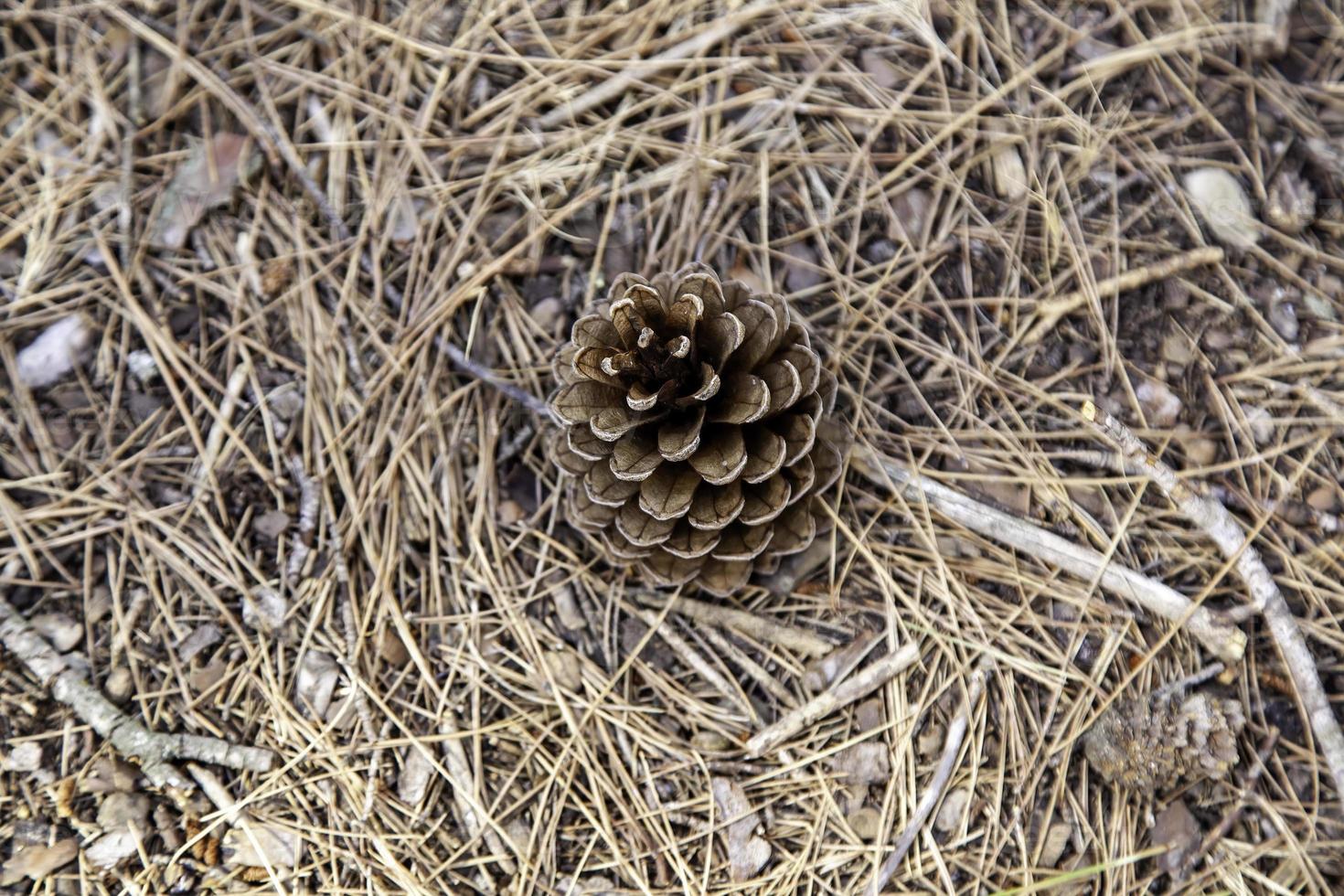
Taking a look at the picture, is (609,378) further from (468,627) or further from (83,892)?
(83,892)

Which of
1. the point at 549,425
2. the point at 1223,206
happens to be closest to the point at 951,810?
the point at 549,425

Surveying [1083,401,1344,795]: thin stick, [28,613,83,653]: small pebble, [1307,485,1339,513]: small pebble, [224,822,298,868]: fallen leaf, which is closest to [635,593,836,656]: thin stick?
[1083,401,1344,795]: thin stick

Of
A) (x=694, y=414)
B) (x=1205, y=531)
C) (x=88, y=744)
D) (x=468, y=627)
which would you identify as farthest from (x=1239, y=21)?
(x=88, y=744)

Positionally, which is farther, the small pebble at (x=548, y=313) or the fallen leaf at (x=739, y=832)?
the small pebble at (x=548, y=313)

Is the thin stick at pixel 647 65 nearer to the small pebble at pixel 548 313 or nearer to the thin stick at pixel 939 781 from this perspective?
the small pebble at pixel 548 313

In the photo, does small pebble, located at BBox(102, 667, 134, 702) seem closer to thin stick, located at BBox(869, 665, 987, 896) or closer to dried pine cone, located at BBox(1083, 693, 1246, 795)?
thin stick, located at BBox(869, 665, 987, 896)

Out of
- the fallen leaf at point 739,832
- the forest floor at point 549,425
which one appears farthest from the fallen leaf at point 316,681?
the fallen leaf at point 739,832
